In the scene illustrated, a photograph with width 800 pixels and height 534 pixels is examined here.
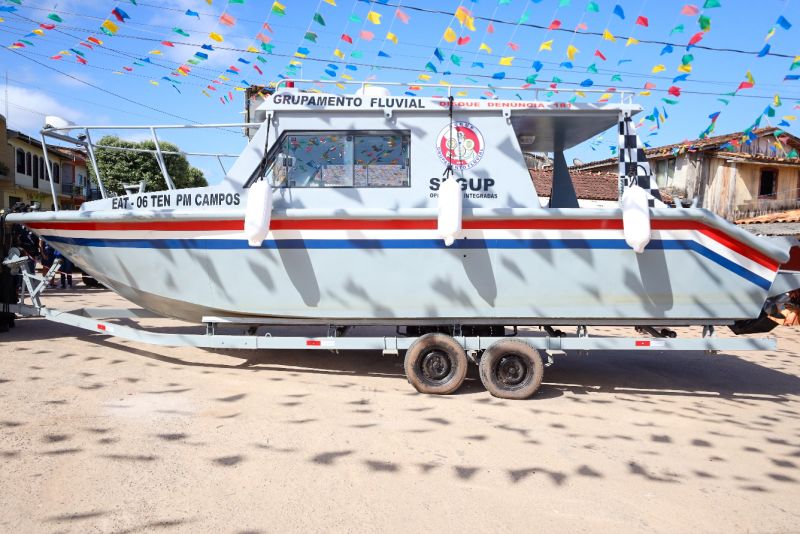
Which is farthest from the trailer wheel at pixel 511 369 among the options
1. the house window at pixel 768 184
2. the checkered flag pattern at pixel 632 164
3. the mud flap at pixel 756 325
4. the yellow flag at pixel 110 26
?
the house window at pixel 768 184

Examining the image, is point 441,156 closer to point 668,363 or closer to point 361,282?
point 361,282

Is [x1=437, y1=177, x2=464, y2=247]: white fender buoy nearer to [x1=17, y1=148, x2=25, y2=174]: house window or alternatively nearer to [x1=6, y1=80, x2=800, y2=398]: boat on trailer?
[x1=6, y1=80, x2=800, y2=398]: boat on trailer

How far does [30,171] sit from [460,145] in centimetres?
3467

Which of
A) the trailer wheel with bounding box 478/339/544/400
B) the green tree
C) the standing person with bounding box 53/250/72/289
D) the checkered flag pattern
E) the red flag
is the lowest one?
the trailer wheel with bounding box 478/339/544/400

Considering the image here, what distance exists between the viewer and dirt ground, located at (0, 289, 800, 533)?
298 centimetres

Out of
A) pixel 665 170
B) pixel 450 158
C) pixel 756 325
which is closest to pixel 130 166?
pixel 665 170

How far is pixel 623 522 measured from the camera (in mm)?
2986

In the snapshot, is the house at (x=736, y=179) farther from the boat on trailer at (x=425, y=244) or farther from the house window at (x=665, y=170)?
the boat on trailer at (x=425, y=244)

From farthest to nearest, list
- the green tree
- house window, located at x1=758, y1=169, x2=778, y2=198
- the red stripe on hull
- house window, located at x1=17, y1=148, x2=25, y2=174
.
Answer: house window, located at x1=17, y1=148, x2=25, y2=174
the green tree
house window, located at x1=758, y1=169, x2=778, y2=198
the red stripe on hull

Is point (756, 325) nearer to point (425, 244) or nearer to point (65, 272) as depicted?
point (425, 244)

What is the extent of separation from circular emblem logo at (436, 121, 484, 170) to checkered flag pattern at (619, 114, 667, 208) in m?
1.45

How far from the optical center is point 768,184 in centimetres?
2206

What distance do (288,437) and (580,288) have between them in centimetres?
305

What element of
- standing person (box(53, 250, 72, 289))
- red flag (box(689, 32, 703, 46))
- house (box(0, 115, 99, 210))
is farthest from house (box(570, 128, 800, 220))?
house (box(0, 115, 99, 210))
